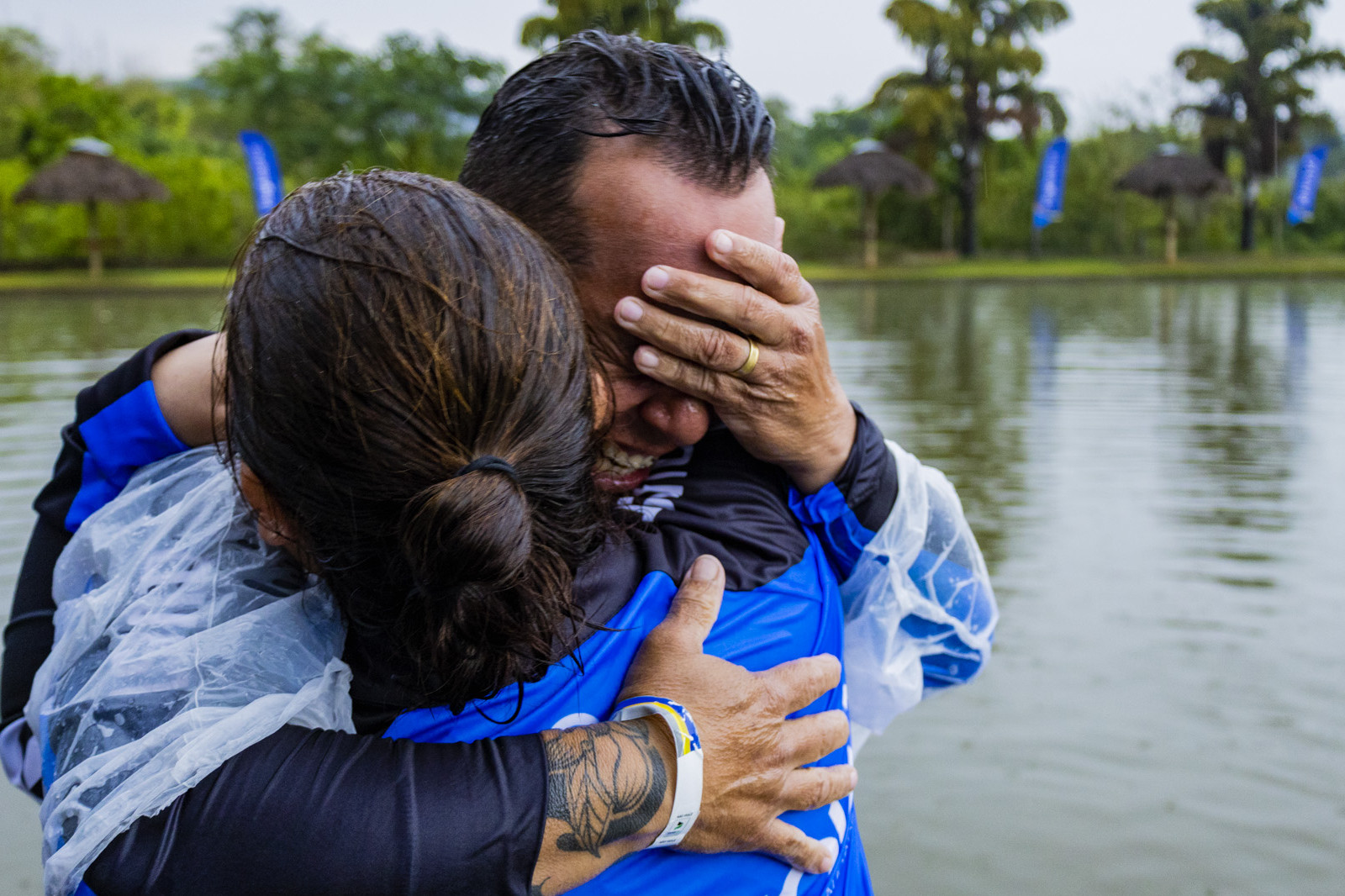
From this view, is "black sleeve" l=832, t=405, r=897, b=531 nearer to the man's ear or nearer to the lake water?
the man's ear

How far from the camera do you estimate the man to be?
86cm

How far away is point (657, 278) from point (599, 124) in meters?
0.16

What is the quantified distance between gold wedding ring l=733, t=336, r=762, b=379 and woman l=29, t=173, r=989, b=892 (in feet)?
0.80

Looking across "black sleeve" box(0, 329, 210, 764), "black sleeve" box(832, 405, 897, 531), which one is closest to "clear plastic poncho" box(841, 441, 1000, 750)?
"black sleeve" box(832, 405, 897, 531)

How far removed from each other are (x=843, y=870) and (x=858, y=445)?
454 mm

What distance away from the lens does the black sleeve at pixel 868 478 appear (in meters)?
1.28

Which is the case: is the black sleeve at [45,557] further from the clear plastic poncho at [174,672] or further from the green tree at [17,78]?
the green tree at [17,78]

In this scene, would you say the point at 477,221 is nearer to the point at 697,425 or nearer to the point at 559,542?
the point at 559,542

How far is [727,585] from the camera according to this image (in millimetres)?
1072

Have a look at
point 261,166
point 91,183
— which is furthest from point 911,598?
point 91,183

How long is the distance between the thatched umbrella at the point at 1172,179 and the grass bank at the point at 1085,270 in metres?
1.48

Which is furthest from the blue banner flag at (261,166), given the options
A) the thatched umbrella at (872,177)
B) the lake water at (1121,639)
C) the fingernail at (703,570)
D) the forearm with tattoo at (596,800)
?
the forearm with tattoo at (596,800)

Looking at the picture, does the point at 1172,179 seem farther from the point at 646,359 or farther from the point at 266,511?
the point at 266,511

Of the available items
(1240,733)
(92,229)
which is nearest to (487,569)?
(1240,733)
